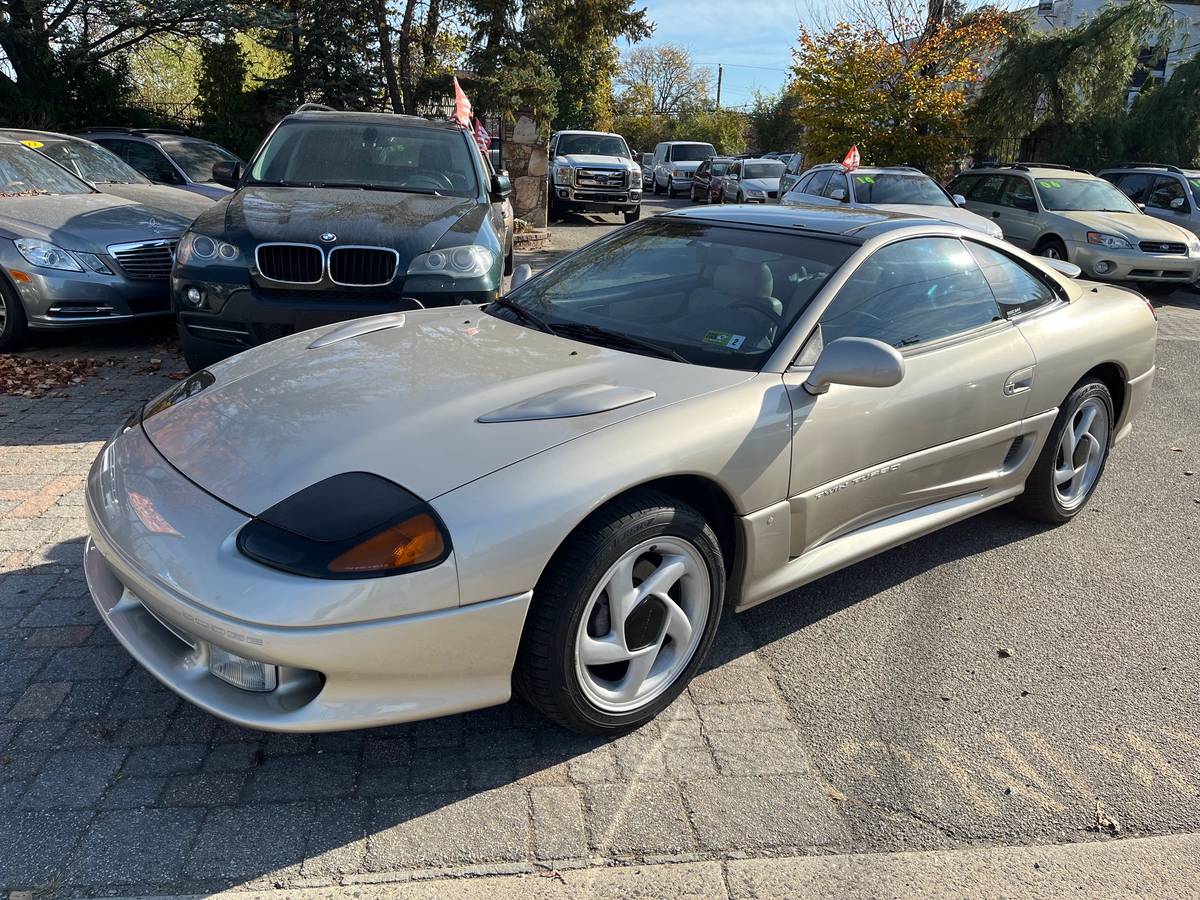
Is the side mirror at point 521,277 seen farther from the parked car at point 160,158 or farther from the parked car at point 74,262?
the parked car at point 160,158

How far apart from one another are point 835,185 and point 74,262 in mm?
9526

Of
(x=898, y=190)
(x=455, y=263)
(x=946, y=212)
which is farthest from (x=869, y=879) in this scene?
(x=898, y=190)

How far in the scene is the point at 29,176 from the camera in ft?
24.1

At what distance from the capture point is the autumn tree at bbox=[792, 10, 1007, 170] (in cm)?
1809

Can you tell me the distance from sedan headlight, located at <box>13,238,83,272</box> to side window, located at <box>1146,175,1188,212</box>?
14.7 metres

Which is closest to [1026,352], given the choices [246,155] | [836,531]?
[836,531]

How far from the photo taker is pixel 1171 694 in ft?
10.3

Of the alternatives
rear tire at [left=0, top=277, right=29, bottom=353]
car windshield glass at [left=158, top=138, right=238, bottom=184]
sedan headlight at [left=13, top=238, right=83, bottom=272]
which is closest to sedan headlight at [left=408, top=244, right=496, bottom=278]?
sedan headlight at [left=13, top=238, right=83, bottom=272]

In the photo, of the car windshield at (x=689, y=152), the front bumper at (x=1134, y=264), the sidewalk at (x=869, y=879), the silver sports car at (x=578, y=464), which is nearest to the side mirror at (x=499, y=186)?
the silver sports car at (x=578, y=464)

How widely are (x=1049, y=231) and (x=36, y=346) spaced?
11.8 m

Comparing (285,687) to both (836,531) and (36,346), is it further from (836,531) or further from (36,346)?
(36,346)

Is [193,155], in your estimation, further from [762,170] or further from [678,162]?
[678,162]

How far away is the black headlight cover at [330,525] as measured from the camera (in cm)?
222

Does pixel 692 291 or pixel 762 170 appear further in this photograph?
pixel 762 170
